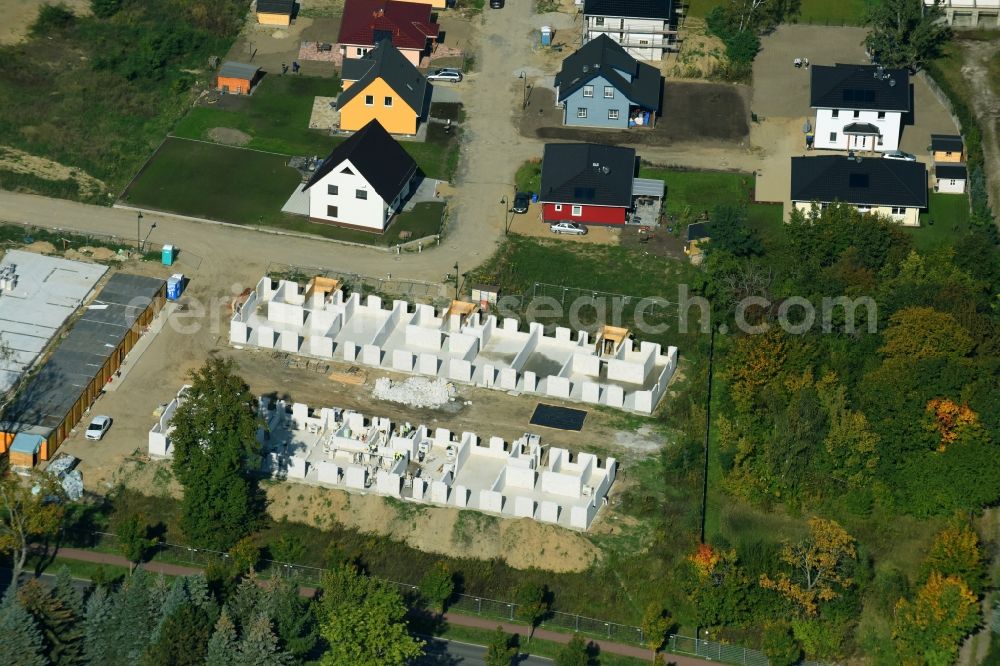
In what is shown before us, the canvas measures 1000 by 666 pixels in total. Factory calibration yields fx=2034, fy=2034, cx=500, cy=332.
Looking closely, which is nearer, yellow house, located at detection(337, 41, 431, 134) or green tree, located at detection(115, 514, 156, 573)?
green tree, located at detection(115, 514, 156, 573)

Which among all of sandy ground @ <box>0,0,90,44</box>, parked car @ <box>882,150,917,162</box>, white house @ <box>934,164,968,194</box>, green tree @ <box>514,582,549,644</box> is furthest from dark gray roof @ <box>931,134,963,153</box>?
sandy ground @ <box>0,0,90,44</box>

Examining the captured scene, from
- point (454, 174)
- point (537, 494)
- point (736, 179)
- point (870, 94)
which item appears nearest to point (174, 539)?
point (537, 494)

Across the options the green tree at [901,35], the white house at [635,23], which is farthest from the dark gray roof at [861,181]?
the white house at [635,23]

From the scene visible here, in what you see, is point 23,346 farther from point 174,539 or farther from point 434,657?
point 434,657

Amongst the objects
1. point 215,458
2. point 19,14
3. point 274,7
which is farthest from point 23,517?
point 19,14

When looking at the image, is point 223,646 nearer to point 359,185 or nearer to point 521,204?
point 359,185

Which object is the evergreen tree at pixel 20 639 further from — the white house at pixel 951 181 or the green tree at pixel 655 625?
the white house at pixel 951 181

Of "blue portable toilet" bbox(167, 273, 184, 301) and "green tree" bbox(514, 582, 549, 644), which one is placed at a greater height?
"blue portable toilet" bbox(167, 273, 184, 301)

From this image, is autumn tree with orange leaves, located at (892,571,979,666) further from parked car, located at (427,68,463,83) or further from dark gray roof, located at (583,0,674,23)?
parked car, located at (427,68,463,83)
